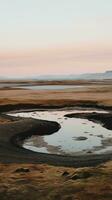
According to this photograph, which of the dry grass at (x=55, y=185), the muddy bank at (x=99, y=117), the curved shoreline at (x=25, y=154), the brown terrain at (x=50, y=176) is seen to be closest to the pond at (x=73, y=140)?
the muddy bank at (x=99, y=117)

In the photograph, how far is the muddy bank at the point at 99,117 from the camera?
5820cm

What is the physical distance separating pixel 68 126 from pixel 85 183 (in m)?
34.8

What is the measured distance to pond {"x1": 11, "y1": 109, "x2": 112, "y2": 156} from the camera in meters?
39.5

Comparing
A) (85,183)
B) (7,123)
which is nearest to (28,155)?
(85,183)

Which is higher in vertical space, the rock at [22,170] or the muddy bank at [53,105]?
the muddy bank at [53,105]

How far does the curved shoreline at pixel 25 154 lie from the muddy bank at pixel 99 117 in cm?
917

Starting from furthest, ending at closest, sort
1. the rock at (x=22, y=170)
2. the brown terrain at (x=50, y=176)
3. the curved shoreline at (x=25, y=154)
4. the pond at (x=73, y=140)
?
the pond at (x=73, y=140) < the curved shoreline at (x=25, y=154) < the rock at (x=22, y=170) < the brown terrain at (x=50, y=176)

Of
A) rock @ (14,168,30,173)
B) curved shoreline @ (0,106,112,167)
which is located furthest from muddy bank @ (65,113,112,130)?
rock @ (14,168,30,173)

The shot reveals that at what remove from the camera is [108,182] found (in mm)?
22375

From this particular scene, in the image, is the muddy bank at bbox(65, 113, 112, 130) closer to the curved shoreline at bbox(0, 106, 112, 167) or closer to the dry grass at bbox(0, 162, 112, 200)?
the curved shoreline at bbox(0, 106, 112, 167)

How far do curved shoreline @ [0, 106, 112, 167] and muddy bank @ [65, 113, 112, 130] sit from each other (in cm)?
917

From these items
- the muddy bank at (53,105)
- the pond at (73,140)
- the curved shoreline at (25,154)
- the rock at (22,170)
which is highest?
the muddy bank at (53,105)

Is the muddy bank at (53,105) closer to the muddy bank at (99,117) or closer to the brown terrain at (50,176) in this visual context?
the muddy bank at (99,117)

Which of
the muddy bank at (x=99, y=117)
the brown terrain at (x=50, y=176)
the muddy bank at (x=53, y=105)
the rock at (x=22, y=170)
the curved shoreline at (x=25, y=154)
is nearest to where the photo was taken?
the brown terrain at (x=50, y=176)
